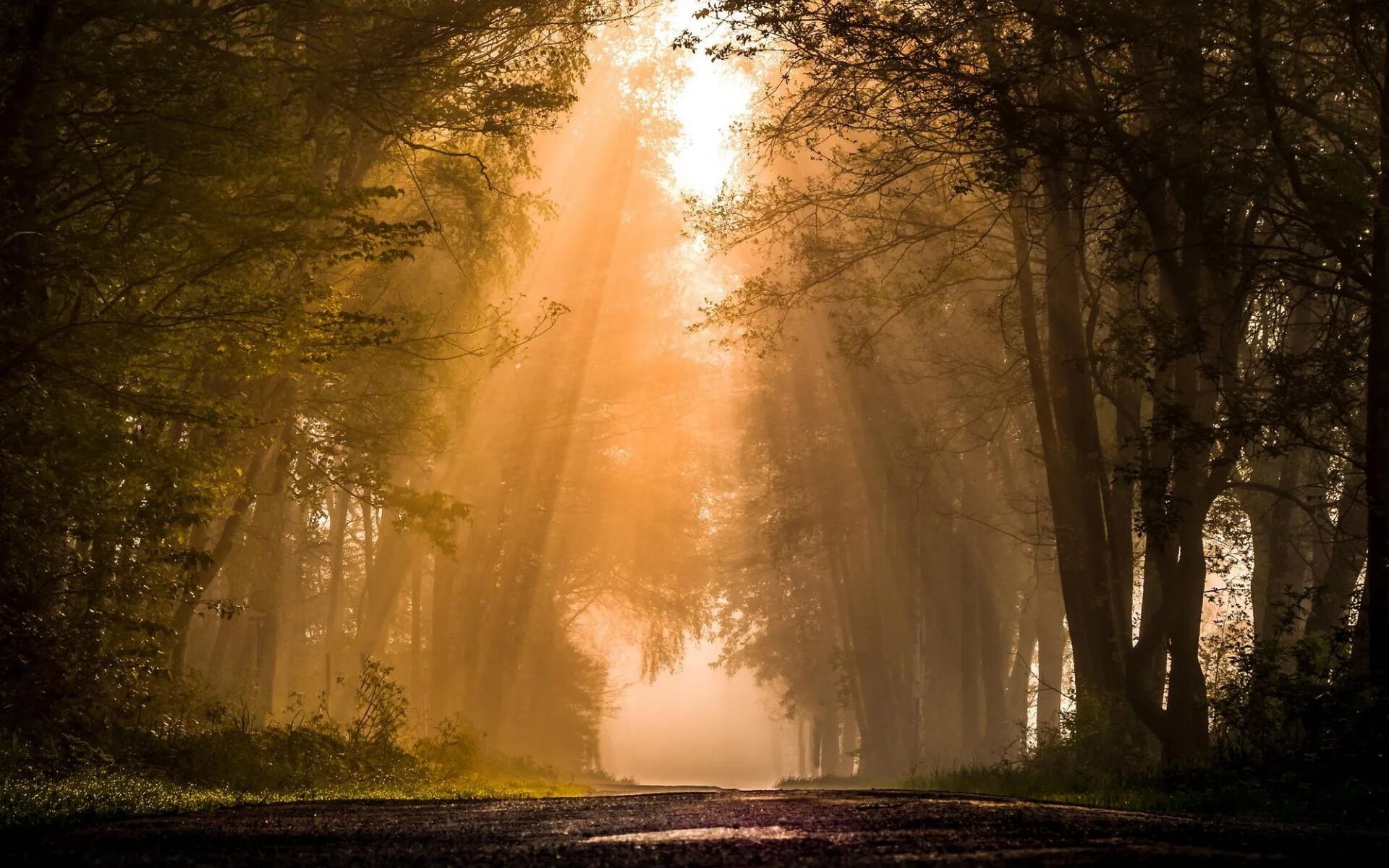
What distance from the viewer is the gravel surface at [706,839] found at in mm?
5293

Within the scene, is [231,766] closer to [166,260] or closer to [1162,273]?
[166,260]

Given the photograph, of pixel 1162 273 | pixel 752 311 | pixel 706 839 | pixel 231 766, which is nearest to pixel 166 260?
pixel 231 766

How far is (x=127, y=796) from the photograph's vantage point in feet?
30.8

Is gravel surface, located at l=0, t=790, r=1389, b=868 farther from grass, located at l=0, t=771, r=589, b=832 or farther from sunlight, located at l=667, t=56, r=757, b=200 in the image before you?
sunlight, located at l=667, t=56, r=757, b=200

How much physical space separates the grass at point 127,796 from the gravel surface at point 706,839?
1.20 feet

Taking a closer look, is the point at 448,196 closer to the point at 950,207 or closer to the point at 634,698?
the point at 950,207

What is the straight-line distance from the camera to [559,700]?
43.9 m

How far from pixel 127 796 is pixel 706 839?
5129 millimetres

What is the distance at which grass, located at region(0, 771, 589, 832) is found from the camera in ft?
25.0

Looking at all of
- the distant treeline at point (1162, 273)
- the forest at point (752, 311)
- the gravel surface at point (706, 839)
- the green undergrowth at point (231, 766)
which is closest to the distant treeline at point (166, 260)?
the forest at point (752, 311)

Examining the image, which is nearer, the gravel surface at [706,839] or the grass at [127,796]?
the gravel surface at [706,839]

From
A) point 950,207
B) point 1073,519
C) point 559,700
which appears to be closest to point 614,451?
point 559,700

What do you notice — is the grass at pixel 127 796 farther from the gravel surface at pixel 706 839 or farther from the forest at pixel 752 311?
the gravel surface at pixel 706 839

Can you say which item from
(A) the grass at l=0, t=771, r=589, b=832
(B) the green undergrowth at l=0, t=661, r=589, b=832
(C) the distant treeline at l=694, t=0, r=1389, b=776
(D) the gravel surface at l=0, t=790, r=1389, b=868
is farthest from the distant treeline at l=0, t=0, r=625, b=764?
(D) the gravel surface at l=0, t=790, r=1389, b=868
